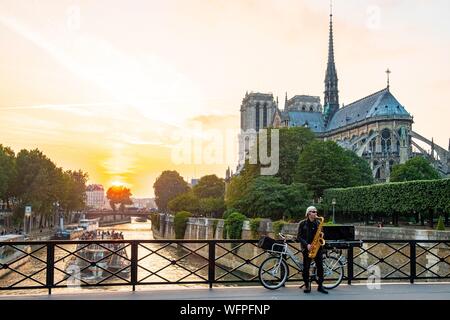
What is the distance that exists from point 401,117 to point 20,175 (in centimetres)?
6291

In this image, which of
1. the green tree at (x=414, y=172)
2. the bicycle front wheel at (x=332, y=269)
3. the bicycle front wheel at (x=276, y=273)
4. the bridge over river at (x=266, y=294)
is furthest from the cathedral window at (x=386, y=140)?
the bicycle front wheel at (x=276, y=273)

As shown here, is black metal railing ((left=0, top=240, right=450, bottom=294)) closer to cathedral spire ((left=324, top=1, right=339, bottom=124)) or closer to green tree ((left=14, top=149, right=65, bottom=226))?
green tree ((left=14, top=149, right=65, bottom=226))

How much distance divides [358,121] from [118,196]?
371 feet

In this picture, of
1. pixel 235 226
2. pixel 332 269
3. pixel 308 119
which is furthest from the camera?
pixel 308 119

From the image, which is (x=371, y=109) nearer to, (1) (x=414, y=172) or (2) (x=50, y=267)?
(1) (x=414, y=172)

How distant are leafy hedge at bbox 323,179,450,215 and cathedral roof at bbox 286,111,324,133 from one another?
223 ft

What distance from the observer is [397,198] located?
41.1 metres

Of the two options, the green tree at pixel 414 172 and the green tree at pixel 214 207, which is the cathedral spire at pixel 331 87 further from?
the green tree at pixel 414 172

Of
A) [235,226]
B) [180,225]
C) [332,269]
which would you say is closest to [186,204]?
[180,225]

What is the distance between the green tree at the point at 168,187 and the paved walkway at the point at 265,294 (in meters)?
128

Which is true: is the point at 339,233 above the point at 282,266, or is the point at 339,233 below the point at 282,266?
above

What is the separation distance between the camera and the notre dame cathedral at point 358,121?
284 ft
